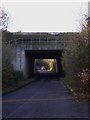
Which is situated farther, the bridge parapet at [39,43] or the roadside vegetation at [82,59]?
the bridge parapet at [39,43]

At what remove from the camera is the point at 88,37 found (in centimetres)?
2217

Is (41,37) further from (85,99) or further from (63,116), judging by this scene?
(63,116)

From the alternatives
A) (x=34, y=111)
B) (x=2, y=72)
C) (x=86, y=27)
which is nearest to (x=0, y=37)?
(x=2, y=72)

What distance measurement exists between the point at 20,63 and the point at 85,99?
97.6 ft

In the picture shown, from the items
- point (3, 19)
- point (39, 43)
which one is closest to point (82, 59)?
point (3, 19)

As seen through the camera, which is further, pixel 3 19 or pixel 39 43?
pixel 39 43

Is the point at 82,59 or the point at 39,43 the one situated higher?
the point at 39,43

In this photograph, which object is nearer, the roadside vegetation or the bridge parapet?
the roadside vegetation

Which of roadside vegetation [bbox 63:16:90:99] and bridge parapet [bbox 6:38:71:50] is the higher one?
bridge parapet [bbox 6:38:71:50]

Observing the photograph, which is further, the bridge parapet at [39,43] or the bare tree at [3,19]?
the bridge parapet at [39,43]

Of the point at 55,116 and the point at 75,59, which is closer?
the point at 55,116

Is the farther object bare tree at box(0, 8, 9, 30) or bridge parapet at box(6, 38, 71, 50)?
bridge parapet at box(6, 38, 71, 50)

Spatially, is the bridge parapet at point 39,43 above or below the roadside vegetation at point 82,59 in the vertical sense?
above

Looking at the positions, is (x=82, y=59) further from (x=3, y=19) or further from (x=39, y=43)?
(x=39, y=43)
